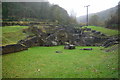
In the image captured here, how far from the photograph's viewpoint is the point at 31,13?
2322 inches

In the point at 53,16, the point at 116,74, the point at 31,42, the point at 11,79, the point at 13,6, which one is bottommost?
the point at 11,79

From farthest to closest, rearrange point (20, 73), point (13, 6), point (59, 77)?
point (13, 6)
point (20, 73)
point (59, 77)

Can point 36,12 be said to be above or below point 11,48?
above

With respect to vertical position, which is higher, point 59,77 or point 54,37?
point 54,37

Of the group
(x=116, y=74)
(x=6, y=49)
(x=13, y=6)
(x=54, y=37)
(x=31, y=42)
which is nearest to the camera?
(x=116, y=74)

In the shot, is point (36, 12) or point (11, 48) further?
point (36, 12)

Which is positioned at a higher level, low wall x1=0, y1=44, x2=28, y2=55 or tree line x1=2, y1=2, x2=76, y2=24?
tree line x1=2, y1=2, x2=76, y2=24

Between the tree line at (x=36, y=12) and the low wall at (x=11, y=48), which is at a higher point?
the tree line at (x=36, y=12)

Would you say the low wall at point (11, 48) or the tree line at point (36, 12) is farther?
the tree line at point (36, 12)

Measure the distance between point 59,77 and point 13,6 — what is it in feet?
191

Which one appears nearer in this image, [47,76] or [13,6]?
[47,76]

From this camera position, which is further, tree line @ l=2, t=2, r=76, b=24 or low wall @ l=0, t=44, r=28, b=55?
tree line @ l=2, t=2, r=76, b=24

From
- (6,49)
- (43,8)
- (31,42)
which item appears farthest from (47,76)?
(43,8)

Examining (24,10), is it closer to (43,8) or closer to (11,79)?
(43,8)
